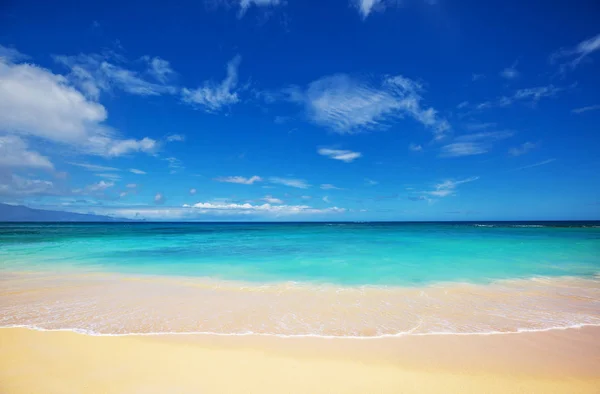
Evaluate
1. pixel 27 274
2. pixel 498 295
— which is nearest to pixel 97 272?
pixel 27 274

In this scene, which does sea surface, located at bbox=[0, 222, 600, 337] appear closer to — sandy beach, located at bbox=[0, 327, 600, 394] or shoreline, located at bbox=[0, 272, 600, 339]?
shoreline, located at bbox=[0, 272, 600, 339]

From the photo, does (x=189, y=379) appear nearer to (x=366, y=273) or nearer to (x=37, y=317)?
(x=37, y=317)

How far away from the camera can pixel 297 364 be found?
3.75m

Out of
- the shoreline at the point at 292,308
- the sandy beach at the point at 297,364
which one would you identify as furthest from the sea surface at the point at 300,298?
the sandy beach at the point at 297,364

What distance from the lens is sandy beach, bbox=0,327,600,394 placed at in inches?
129

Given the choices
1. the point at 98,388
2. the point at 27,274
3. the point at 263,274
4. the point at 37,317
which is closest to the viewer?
the point at 98,388

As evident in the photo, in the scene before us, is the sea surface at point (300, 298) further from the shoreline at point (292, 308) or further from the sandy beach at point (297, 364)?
the sandy beach at point (297, 364)

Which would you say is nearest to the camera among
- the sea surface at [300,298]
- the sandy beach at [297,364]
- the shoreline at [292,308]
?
the sandy beach at [297,364]

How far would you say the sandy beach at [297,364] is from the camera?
10.7 feet

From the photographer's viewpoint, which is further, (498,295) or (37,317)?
(498,295)

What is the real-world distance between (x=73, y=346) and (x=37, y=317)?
7.07ft

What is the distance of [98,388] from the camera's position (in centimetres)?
321

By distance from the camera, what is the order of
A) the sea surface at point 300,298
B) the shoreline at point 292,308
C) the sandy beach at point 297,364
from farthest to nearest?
the sea surface at point 300,298 → the shoreline at point 292,308 → the sandy beach at point 297,364

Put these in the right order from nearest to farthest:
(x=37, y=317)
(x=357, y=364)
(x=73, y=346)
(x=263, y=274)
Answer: (x=357, y=364) < (x=73, y=346) < (x=37, y=317) < (x=263, y=274)
